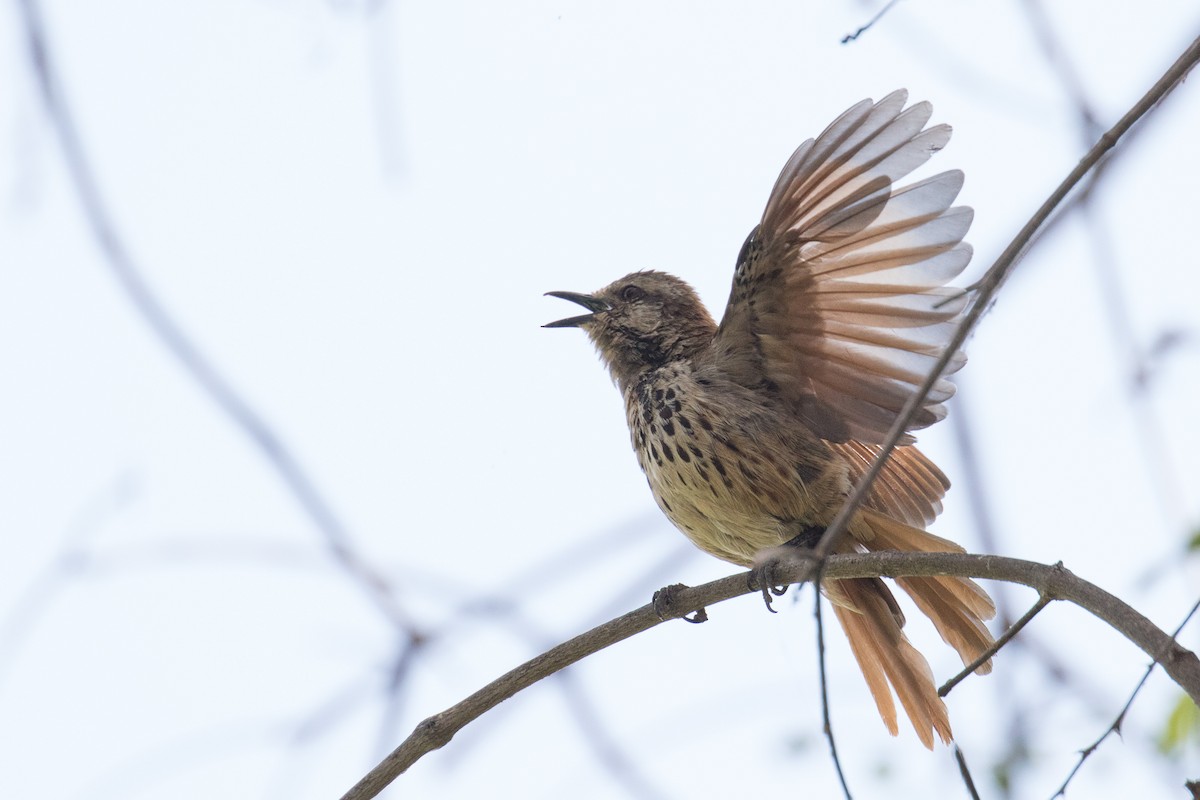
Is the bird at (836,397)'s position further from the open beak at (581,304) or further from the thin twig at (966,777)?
the thin twig at (966,777)

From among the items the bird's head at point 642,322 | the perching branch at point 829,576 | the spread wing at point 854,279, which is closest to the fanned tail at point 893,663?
the spread wing at point 854,279

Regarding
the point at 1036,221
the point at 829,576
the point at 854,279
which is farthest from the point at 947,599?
the point at 1036,221

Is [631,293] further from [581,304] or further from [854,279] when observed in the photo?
[854,279]

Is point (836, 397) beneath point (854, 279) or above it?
beneath

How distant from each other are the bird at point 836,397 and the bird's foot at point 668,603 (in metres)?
0.28

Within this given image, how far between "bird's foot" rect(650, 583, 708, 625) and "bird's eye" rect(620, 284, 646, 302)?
159cm

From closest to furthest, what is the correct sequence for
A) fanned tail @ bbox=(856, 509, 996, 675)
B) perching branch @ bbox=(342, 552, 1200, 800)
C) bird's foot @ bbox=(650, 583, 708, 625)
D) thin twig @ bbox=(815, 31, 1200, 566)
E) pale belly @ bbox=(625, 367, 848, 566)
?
thin twig @ bbox=(815, 31, 1200, 566), perching branch @ bbox=(342, 552, 1200, 800), bird's foot @ bbox=(650, 583, 708, 625), fanned tail @ bbox=(856, 509, 996, 675), pale belly @ bbox=(625, 367, 848, 566)

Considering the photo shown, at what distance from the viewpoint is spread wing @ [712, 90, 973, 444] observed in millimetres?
3896

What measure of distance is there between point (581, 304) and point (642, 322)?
0.38m

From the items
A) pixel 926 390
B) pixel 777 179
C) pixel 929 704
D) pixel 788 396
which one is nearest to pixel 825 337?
pixel 788 396

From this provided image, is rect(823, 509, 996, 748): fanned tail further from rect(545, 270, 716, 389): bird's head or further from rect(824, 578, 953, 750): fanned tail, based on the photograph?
rect(545, 270, 716, 389): bird's head

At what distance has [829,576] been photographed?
3305mm

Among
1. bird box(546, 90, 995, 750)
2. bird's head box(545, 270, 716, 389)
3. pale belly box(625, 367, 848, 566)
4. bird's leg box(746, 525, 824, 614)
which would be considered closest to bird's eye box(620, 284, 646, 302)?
bird's head box(545, 270, 716, 389)

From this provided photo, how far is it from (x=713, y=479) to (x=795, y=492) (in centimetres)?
29
